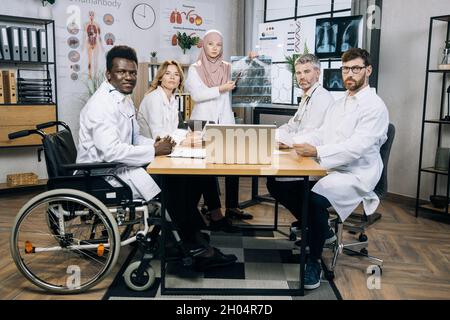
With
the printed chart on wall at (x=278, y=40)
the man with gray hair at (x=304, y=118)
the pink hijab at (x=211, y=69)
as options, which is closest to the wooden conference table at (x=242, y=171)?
the man with gray hair at (x=304, y=118)

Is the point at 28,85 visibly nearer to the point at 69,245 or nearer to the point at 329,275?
the point at 69,245

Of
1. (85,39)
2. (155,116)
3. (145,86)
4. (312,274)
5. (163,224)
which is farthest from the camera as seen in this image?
(145,86)

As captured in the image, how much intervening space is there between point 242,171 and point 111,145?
0.75 meters

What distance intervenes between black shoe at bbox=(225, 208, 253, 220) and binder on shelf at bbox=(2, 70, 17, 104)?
2.33m

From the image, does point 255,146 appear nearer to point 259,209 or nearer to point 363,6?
point 259,209

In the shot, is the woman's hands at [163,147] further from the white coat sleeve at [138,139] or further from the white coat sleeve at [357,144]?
the white coat sleeve at [357,144]

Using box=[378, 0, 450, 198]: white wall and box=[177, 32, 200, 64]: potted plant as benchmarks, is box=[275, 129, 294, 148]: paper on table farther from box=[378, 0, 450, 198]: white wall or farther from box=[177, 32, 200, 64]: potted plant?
box=[177, 32, 200, 64]: potted plant

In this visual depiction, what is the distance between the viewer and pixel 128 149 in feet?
8.00

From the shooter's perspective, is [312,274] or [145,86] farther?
[145,86]

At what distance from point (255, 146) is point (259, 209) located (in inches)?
77.7

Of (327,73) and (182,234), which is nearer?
(182,234)

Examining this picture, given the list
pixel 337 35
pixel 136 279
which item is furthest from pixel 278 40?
pixel 136 279
